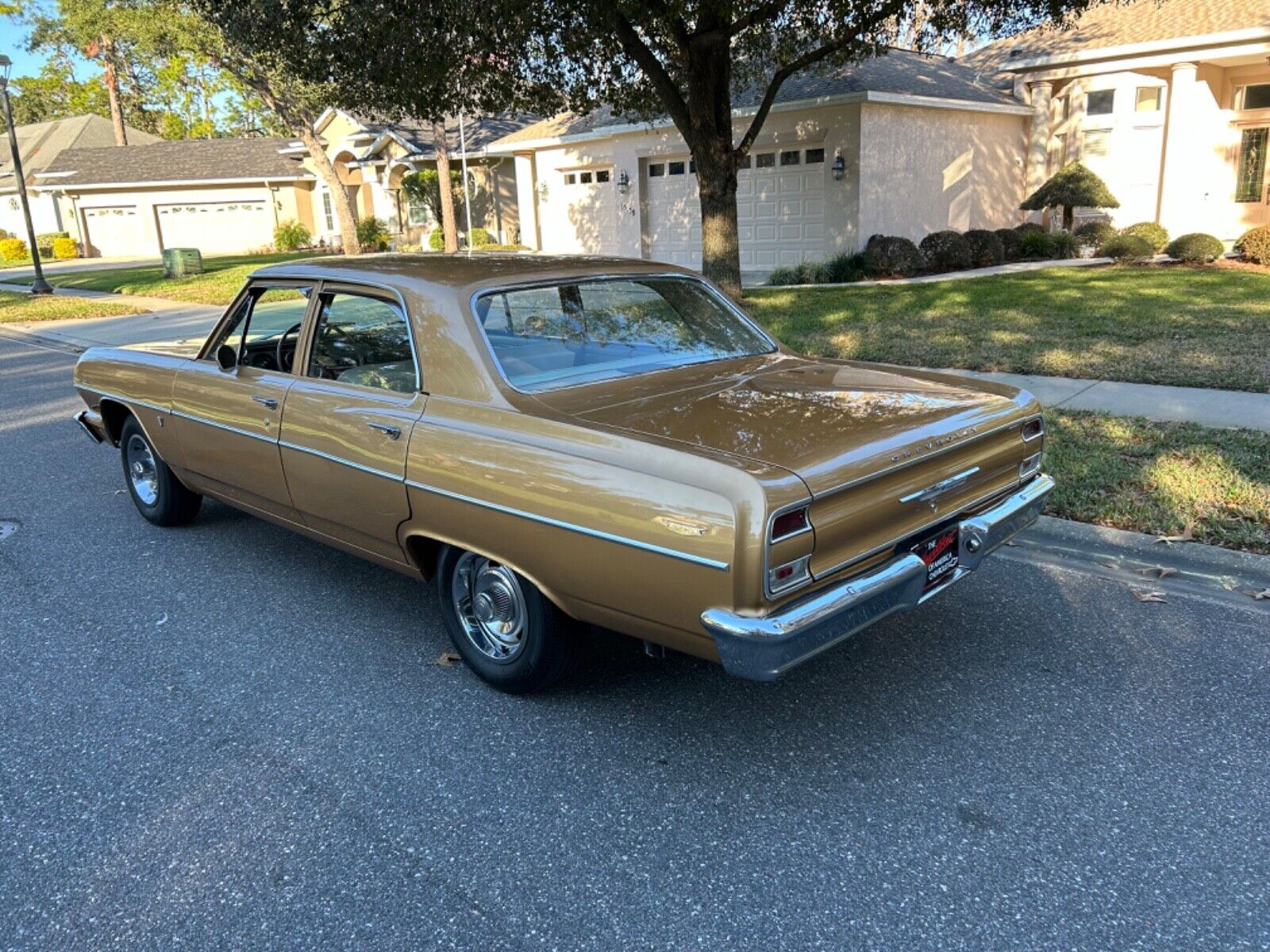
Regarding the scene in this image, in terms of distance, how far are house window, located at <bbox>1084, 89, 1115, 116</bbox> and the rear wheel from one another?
2032 centimetres

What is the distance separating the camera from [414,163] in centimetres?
3145

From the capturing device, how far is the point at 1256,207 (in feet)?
65.2

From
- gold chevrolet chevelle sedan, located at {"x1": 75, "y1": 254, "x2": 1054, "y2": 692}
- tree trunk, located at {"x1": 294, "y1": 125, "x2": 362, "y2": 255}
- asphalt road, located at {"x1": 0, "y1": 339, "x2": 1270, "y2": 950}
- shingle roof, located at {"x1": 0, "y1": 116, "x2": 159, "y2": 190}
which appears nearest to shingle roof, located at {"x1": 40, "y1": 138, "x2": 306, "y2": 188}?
shingle roof, located at {"x1": 0, "y1": 116, "x2": 159, "y2": 190}

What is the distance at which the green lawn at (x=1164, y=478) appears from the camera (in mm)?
5008

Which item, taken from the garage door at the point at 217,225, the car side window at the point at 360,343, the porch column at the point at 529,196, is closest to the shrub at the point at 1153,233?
the porch column at the point at 529,196

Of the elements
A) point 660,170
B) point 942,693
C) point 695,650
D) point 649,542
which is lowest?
point 942,693

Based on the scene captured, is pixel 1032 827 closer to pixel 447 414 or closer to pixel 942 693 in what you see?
pixel 942 693

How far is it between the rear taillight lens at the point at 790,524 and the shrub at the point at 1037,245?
61.0 feet

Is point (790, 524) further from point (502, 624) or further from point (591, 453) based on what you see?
point (502, 624)

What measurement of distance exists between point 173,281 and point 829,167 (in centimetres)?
1654

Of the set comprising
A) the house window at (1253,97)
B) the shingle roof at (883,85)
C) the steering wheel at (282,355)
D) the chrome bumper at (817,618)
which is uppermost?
the shingle roof at (883,85)

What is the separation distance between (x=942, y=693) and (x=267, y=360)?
359 centimetres

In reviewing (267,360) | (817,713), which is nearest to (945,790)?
(817,713)

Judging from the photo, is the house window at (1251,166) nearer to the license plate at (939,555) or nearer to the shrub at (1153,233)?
the shrub at (1153,233)
